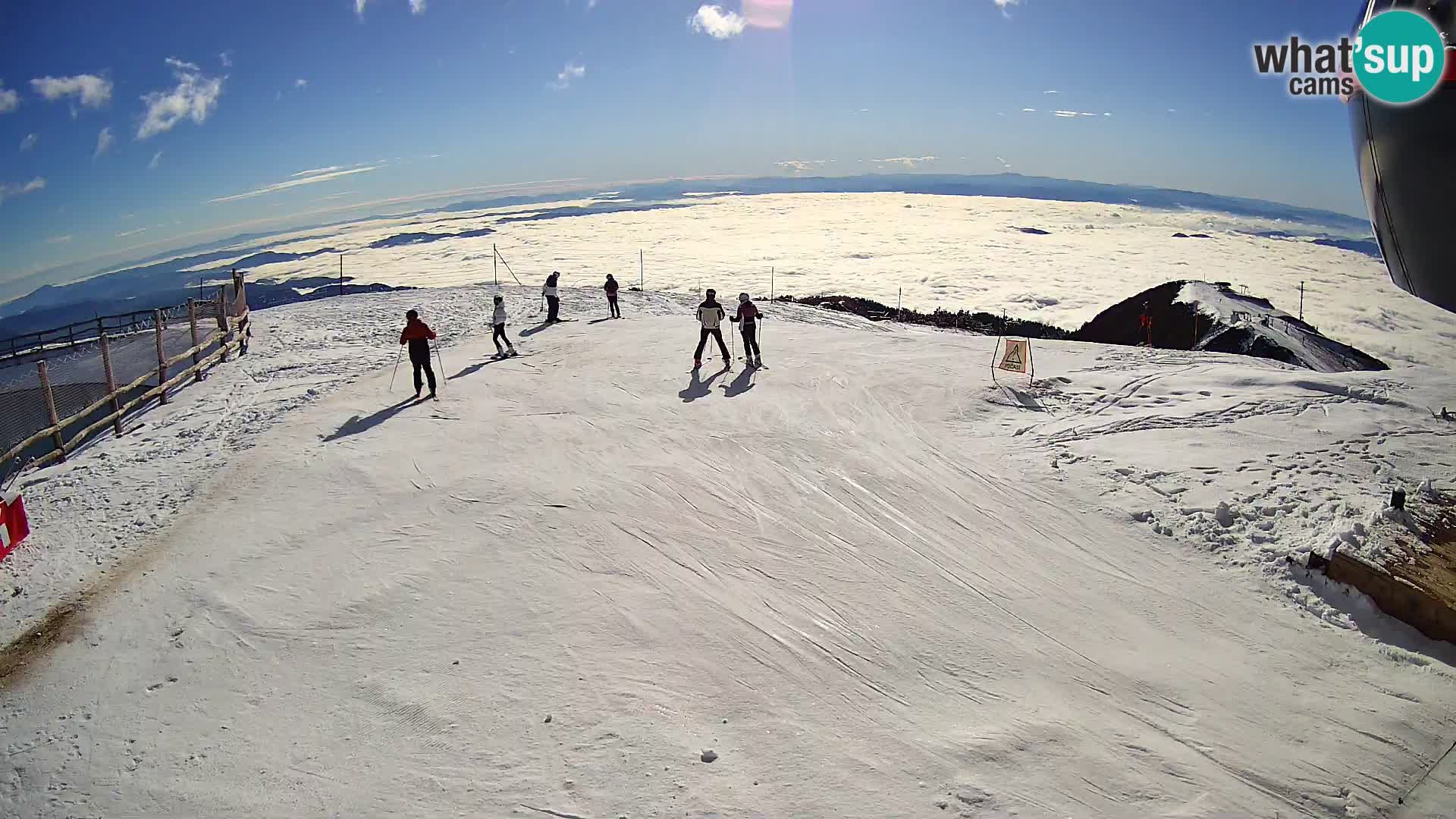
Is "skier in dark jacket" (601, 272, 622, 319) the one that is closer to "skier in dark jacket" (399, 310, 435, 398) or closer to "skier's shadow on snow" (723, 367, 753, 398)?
"skier's shadow on snow" (723, 367, 753, 398)

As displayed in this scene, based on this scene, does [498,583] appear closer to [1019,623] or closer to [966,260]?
[1019,623]

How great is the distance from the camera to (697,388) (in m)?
13.7

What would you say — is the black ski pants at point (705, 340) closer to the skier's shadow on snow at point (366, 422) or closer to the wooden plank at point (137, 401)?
the skier's shadow on snow at point (366, 422)

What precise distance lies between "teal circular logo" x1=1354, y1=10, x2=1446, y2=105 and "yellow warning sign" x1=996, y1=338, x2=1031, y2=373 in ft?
29.2

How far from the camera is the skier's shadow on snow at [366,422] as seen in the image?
11.5m

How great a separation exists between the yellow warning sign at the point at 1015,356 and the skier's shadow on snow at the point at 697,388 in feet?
19.5

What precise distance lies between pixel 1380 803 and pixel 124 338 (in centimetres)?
2768

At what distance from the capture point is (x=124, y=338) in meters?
19.8

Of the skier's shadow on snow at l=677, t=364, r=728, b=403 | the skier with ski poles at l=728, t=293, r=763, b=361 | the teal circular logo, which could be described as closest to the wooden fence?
the skier's shadow on snow at l=677, t=364, r=728, b=403

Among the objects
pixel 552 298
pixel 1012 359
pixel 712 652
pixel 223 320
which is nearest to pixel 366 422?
pixel 552 298

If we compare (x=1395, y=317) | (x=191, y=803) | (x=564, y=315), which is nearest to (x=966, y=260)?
(x=1395, y=317)

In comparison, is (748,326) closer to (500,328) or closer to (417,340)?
(500,328)

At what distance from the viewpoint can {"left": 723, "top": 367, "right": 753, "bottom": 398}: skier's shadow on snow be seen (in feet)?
43.9

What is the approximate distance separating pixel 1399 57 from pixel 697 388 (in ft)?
35.7
